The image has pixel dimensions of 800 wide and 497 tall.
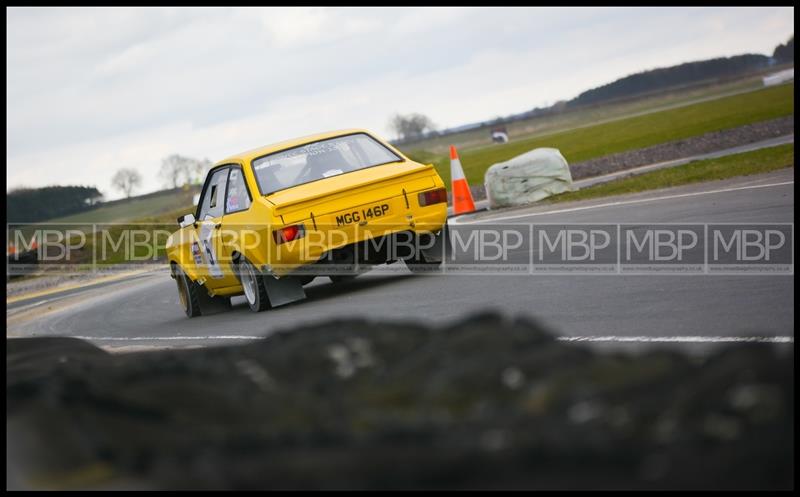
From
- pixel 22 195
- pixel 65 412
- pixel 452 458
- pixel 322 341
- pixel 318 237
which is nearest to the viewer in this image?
pixel 452 458

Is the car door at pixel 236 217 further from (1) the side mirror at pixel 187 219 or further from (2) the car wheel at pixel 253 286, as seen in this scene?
(1) the side mirror at pixel 187 219

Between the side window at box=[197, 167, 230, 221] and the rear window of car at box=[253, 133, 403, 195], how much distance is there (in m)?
0.70

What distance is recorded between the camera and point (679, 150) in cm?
3538

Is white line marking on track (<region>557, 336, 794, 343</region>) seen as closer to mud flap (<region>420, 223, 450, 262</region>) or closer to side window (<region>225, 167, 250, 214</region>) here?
mud flap (<region>420, 223, 450, 262</region>)

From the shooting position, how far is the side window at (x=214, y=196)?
12921mm

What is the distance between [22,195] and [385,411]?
50.9 meters

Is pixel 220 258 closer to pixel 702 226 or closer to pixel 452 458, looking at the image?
pixel 702 226

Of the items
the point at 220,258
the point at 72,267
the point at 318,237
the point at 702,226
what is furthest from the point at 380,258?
the point at 72,267

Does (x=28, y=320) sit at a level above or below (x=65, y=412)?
below

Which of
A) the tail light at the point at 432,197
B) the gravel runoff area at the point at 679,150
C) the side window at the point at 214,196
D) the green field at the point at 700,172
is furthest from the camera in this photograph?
the gravel runoff area at the point at 679,150

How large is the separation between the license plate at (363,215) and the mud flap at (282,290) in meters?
1.00

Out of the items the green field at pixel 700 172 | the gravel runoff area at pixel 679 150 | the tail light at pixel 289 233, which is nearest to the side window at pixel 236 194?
the tail light at pixel 289 233

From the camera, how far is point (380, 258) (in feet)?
39.5

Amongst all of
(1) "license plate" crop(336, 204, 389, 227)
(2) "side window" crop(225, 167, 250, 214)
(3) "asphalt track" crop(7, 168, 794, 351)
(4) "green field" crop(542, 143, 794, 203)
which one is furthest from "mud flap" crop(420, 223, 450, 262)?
(4) "green field" crop(542, 143, 794, 203)
